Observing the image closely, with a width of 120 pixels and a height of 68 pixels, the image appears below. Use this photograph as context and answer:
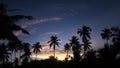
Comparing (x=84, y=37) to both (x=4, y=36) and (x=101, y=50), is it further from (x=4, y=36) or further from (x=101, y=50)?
(x=4, y=36)

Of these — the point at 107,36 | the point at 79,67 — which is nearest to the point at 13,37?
the point at 79,67

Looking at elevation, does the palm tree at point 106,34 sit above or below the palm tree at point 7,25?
above

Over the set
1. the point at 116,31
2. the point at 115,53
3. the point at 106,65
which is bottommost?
the point at 106,65

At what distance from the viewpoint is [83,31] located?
7900 cm

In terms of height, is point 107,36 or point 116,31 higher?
point 107,36

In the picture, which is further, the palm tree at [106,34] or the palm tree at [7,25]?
the palm tree at [106,34]

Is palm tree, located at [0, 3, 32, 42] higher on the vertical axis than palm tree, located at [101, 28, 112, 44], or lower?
lower

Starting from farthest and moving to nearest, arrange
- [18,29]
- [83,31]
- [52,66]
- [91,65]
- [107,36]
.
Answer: [107,36] < [83,31] < [52,66] < [91,65] < [18,29]

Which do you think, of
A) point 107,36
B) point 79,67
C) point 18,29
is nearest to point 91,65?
point 79,67

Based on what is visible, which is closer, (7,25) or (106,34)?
(7,25)

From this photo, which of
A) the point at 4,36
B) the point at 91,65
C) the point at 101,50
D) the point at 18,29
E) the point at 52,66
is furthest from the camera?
the point at 52,66

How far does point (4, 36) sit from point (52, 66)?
27.1 metres

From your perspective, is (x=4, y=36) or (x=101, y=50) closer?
(x=4, y=36)

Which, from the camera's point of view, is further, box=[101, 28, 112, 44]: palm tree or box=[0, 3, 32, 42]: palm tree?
box=[101, 28, 112, 44]: palm tree
